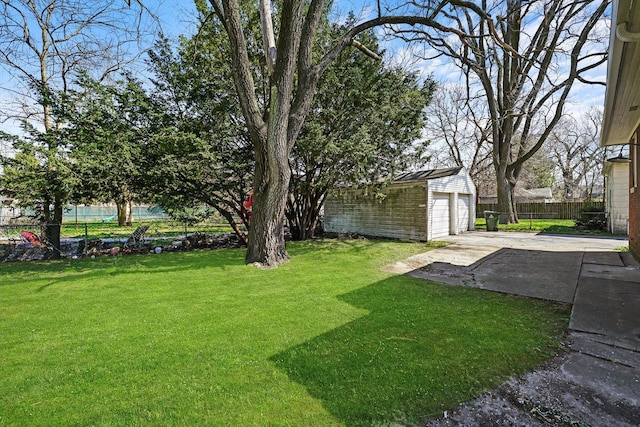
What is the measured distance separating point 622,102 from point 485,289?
3.69 m

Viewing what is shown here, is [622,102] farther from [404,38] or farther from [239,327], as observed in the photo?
[239,327]

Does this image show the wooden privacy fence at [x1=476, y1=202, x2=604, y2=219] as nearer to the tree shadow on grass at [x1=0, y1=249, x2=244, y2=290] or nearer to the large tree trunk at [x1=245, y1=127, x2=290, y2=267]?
the large tree trunk at [x1=245, y1=127, x2=290, y2=267]

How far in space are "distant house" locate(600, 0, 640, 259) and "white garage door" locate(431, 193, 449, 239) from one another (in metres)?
4.80

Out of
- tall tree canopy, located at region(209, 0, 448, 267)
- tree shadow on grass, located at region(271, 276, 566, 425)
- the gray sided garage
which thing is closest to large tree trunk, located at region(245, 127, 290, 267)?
tall tree canopy, located at region(209, 0, 448, 267)

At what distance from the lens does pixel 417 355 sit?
268 centimetres

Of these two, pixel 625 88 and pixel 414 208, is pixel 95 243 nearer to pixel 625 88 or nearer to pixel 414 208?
pixel 414 208

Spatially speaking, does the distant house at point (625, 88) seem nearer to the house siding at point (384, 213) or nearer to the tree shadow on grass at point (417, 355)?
the tree shadow on grass at point (417, 355)

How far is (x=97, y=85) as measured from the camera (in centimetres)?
778

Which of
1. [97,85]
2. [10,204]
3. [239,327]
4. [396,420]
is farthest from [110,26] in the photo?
[396,420]

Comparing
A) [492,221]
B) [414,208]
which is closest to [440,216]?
[414,208]

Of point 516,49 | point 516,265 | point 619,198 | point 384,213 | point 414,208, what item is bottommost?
point 516,265

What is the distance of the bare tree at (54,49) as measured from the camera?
300 inches

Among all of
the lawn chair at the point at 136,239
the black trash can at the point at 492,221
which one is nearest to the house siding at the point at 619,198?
the black trash can at the point at 492,221

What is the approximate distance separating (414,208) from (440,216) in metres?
1.26
